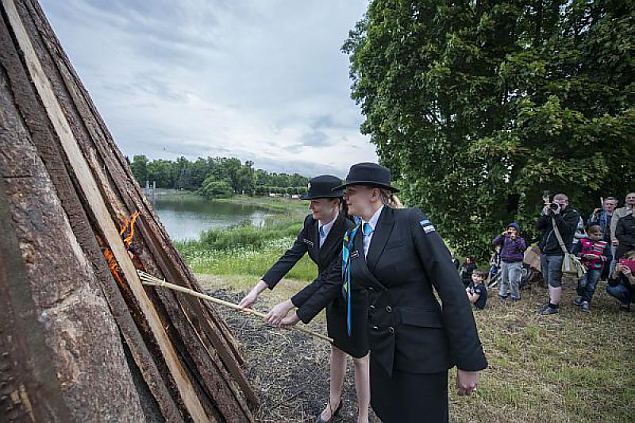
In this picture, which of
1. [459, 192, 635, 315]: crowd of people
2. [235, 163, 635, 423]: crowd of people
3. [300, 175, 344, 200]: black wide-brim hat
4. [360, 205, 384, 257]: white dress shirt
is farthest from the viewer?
[459, 192, 635, 315]: crowd of people

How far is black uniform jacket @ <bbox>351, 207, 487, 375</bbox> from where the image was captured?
1.80 metres

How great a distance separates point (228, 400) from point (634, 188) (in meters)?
8.88

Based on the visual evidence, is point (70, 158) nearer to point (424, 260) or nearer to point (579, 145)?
point (424, 260)

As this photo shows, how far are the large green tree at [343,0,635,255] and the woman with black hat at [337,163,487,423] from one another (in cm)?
506

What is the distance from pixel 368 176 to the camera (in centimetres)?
202

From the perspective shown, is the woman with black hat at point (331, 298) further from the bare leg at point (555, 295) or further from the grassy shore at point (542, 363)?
the bare leg at point (555, 295)

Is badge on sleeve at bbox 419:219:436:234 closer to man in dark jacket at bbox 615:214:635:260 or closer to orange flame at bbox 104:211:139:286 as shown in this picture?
orange flame at bbox 104:211:139:286

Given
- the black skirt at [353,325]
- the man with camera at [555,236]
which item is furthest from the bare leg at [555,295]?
the black skirt at [353,325]

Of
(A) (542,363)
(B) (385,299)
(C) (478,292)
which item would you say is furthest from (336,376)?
(C) (478,292)

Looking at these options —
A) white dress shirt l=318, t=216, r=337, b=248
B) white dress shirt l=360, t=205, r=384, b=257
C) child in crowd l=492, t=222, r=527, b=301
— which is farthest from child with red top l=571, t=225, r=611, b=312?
white dress shirt l=360, t=205, r=384, b=257

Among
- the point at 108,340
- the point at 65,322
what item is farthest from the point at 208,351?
the point at 65,322

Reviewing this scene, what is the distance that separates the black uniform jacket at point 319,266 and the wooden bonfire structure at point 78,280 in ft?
2.43

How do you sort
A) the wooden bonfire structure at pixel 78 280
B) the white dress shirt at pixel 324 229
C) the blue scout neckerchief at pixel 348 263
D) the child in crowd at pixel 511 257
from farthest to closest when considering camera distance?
the child in crowd at pixel 511 257, the white dress shirt at pixel 324 229, the blue scout neckerchief at pixel 348 263, the wooden bonfire structure at pixel 78 280

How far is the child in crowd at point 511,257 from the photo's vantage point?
6086 millimetres
